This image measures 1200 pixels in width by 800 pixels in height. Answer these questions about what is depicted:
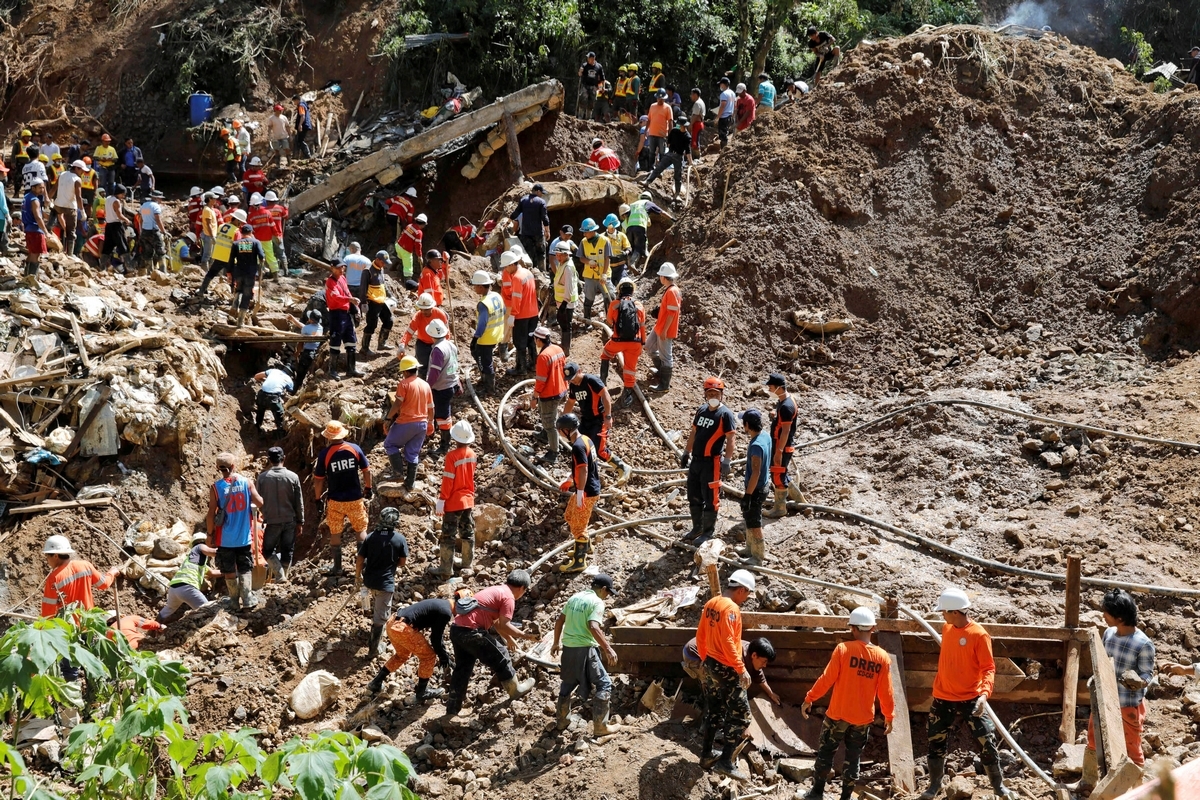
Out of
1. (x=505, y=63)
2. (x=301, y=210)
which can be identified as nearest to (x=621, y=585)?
(x=301, y=210)

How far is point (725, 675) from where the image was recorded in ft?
26.0

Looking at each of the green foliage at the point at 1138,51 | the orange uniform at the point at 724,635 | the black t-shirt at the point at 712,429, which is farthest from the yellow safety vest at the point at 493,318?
the green foliage at the point at 1138,51

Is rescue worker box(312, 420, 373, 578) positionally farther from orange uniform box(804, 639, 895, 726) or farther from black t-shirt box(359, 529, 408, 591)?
orange uniform box(804, 639, 895, 726)

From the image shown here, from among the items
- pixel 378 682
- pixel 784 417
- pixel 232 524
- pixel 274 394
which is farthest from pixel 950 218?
pixel 232 524

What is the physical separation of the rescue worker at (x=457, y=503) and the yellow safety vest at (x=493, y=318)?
2.59 meters

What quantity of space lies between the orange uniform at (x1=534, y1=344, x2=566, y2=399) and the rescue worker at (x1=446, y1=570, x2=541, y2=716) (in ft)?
10.6

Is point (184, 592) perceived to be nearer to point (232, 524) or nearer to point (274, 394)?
point (232, 524)

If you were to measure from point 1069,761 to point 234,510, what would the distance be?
7372 mm

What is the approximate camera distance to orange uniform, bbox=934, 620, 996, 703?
24.5 feet

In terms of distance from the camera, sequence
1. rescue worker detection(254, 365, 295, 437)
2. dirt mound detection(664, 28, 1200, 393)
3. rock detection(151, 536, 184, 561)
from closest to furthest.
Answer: rock detection(151, 536, 184, 561) < rescue worker detection(254, 365, 295, 437) < dirt mound detection(664, 28, 1200, 393)

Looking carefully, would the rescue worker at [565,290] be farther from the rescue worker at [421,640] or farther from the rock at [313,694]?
the rock at [313,694]

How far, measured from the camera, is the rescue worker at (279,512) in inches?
428

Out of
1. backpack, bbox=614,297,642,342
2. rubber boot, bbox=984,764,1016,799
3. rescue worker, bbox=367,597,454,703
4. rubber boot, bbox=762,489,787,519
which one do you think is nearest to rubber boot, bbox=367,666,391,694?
rescue worker, bbox=367,597,454,703

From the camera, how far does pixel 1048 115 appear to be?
16094mm
